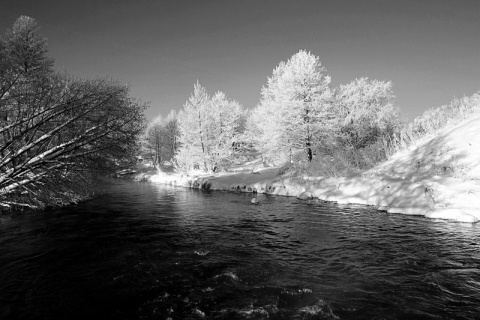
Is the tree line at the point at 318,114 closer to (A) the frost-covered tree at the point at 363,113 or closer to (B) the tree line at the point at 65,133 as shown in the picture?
(A) the frost-covered tree at the point at 363,113

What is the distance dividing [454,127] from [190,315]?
19168 millimetres

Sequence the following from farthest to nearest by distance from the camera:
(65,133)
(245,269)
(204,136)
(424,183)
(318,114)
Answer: (204,136), (318,114), (424,183), (65,133), (245,269)

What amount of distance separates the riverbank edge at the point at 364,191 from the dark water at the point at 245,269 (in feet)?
3.24

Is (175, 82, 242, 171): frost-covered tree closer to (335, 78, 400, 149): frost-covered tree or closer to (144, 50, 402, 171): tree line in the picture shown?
(144, 50, 402, 171): tree line

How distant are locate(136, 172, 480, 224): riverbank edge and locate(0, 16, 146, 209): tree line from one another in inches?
479

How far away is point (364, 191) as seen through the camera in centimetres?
1566

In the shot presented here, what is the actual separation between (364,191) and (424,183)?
332 cm

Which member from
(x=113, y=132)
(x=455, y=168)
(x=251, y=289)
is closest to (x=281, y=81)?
(x=455, y=168)

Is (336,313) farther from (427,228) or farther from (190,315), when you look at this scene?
(427,228)

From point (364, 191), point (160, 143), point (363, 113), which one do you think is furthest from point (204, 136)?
point (160, 143)

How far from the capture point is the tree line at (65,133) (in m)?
9.21

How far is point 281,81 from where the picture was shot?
25641 millimetres


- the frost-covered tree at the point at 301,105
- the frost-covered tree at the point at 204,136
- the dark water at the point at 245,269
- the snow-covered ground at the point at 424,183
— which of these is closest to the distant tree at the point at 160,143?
the frost-covered tree at the point at 204,136

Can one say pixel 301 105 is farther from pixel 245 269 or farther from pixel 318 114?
pixel 245 269
